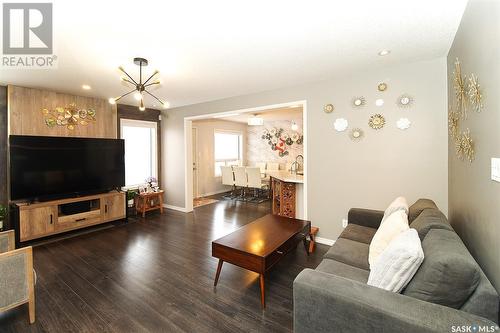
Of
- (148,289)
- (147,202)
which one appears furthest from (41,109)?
(148,289)

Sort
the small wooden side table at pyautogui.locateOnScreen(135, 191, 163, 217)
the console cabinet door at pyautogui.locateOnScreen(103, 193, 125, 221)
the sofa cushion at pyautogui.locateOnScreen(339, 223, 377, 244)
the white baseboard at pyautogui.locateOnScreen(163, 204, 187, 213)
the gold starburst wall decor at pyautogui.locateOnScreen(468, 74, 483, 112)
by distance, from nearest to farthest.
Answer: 1. the gold starburst wall decor at pyautogui.locateOnScreen(468, 74, 483, 112)
2. the sofa cushion at pyautogui.locateOnScreen(339, 223, 377, 244)
3. the console cabinet door at pyautogui.locateOnScreen(103, 193, 125, 221)
4. the small wooden side table at pyautogui.locateOnScreen(135, 191, 163, 217)
5. the white baseboard at pyautogui.locateOnScreen(163, 204, 187, 213)

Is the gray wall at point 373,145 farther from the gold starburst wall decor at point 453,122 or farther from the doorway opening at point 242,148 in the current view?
the doorway opening at point 242,148

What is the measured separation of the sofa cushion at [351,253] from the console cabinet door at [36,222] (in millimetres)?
4093

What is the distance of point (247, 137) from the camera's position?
861 centimetres

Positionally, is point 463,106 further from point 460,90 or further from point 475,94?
point 475,94

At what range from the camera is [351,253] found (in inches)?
83.2

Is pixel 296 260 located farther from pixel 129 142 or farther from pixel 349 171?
pixel 129 142

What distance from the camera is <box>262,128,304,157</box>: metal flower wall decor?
7457mm

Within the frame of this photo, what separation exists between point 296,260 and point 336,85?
8.19 ft

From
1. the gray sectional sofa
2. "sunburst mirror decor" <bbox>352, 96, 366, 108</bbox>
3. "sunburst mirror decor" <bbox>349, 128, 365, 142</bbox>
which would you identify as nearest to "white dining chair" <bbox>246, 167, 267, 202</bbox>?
"sunburst mirror decor" <bbox>349, 128, 365, 142</bbox>

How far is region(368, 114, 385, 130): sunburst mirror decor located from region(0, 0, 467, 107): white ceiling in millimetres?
650

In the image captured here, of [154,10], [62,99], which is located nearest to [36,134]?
[62,99]

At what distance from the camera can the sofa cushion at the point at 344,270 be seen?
172cm

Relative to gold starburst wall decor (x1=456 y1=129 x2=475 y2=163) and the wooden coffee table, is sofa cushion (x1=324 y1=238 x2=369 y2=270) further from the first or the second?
gold starburst wall decor (x1=456 y1=129 x2=475 y2=163)
